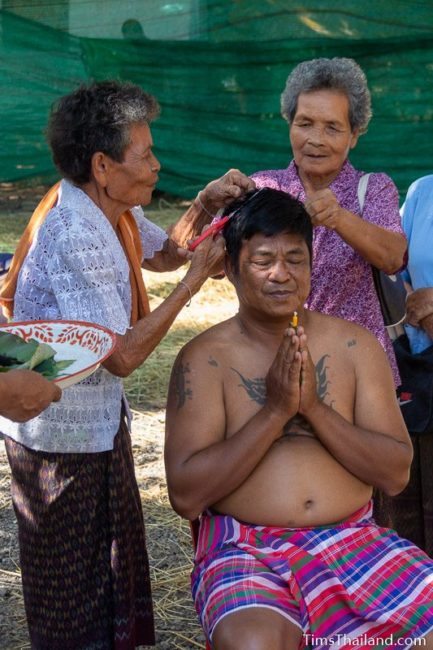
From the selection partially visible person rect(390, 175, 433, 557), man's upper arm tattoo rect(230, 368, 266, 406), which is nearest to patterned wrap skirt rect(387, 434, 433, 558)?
partially visible person rect(390, 175, 433, 557)

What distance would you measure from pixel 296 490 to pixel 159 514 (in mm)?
2029

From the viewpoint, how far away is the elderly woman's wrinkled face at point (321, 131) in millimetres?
3520

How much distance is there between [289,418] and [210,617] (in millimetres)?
624

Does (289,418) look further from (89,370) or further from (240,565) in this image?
(89,370)

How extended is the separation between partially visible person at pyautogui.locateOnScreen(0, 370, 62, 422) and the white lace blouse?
503 millimetres

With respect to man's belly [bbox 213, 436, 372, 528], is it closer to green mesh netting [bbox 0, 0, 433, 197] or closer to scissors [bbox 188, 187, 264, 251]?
scissors [bbox 188, 187, 264, 251]

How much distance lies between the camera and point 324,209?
3291mm

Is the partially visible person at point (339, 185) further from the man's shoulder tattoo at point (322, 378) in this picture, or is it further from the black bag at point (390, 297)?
the man's shoulder tattoo at point (322, 378)

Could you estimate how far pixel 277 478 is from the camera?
10.1 feet

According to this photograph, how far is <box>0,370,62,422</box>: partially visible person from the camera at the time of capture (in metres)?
2.58

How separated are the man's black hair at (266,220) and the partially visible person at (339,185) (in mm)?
231

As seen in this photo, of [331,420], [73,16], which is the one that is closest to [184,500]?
[331,420]

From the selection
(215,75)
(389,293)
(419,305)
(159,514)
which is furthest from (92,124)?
(215,75)

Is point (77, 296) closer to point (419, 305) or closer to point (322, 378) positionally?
point (322, 378)
